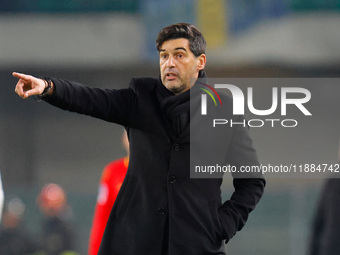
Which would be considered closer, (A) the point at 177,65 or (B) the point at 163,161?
(B) the point at 163,161

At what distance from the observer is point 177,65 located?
4.94 meters

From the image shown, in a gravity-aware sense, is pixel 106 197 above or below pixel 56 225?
below

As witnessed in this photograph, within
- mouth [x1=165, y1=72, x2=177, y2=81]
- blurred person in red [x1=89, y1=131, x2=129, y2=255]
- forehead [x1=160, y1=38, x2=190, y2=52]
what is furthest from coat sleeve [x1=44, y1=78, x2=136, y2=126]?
blurred person in red [x1=89, y1=131, x2=129, y2=255]

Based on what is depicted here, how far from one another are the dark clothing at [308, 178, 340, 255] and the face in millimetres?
2289

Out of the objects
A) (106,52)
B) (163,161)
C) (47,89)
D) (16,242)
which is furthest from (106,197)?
(106,52)

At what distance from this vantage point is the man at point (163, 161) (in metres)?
4.78

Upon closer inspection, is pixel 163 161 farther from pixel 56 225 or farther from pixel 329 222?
pixel 56 225

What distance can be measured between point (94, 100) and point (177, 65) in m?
0.48

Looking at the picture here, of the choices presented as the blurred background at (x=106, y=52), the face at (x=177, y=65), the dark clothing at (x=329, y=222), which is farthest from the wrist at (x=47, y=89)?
the blurred background at (x=106, y=52)

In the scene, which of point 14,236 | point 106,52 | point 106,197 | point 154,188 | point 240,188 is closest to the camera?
point 154,188

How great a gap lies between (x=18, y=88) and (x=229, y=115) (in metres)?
1.14

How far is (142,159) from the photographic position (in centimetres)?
484

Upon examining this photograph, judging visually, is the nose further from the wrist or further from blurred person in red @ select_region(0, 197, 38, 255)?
blurred person in red @ select_region(0, 197, 38, 255)

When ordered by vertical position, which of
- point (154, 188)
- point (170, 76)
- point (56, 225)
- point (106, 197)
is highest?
point (56, 225)
